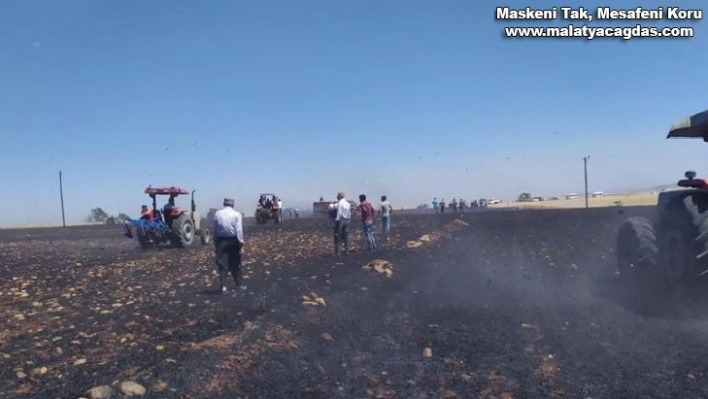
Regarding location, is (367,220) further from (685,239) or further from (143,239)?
(685,239)

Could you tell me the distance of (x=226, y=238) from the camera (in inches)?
429

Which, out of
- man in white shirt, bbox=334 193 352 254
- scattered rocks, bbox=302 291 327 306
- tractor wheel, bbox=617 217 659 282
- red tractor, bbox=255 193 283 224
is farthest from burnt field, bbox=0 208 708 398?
red tractor, bbox=255 193 283 224

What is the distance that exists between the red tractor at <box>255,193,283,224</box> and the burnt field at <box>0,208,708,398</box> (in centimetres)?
2948

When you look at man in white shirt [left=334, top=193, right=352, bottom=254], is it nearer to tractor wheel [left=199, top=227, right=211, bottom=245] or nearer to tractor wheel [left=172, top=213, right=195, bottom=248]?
tractor wheel [left=172, top=213, right=195, bottom=248]

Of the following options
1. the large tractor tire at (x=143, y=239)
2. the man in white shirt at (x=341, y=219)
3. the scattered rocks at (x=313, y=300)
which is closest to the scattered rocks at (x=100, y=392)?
the scattered rocks at (x=313, y=300)

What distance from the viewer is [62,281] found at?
13578 millimetres

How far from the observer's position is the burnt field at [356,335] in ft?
18.6

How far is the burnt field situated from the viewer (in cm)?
567

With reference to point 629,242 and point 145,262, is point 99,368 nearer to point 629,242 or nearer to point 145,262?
point 629,242

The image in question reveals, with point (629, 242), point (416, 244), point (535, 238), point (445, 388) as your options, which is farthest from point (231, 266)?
point (535, 238)

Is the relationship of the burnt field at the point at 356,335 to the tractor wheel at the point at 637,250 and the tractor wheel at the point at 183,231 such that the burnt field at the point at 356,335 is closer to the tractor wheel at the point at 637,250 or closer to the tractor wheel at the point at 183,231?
the tractor wheel at the point at 637,250

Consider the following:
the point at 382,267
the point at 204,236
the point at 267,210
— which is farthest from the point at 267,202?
the point at 382,267

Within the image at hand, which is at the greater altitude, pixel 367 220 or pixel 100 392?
pixel 367 220

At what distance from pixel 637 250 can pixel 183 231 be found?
16219 mm
